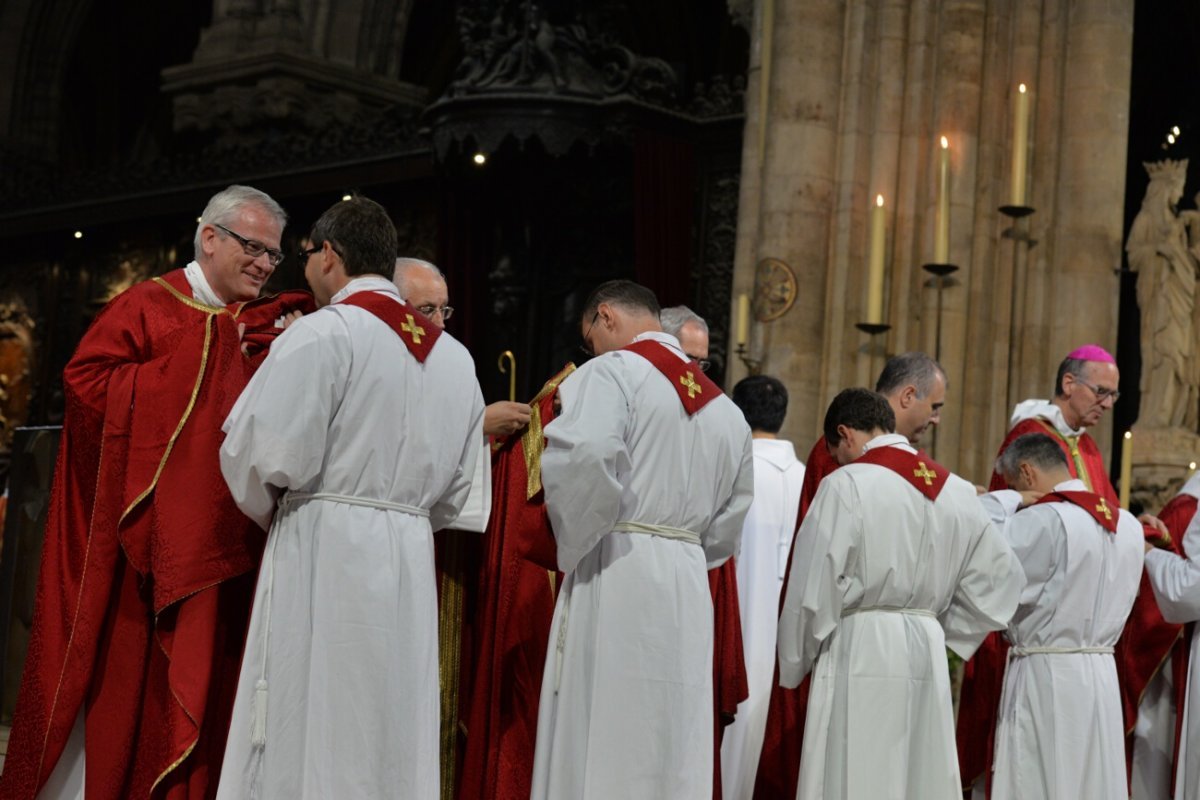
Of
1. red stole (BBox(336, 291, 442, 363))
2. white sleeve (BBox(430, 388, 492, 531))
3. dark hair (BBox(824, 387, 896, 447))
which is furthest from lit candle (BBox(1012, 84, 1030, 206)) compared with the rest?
red stole (BBox(336, 291, 442, 363))

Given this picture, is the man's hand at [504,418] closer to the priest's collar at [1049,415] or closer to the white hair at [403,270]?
the white hair at [403,270]

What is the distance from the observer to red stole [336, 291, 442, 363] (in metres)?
4.55

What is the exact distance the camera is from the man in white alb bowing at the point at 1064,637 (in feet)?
20.7

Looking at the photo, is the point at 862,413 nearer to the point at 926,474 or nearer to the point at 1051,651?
the point at 926,474

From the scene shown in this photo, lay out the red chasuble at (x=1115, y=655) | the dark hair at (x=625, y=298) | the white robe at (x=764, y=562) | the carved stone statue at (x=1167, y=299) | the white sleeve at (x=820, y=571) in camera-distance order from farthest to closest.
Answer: the carved stone statue at (x=1167, y=299), the red chasuble at (x=1115, y=655), the white robe at (x=764, y=562), the white sleeve at (x=820, y=571), the dark hair at (x=625, y=298)

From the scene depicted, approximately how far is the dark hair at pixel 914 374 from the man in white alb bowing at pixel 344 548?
2152 mm

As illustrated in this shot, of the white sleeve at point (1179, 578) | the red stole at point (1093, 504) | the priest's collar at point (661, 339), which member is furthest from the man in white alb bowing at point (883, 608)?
the white sleeve at point (1179, 578)

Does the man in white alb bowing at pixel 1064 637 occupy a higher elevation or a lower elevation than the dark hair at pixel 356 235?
lower

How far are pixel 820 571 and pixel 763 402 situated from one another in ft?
4.31

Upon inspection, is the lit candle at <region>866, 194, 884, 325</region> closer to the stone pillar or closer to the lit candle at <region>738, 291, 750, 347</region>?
the stone pillar

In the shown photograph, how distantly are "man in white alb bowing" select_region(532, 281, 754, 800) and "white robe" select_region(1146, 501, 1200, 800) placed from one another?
2.21m

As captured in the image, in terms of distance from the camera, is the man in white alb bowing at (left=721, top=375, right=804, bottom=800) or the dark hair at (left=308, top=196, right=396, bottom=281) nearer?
the dark hair at (left=308, top=196, right=396, bottom=281)

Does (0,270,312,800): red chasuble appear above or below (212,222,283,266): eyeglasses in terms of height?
below

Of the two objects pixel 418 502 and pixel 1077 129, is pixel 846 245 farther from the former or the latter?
pixel 418 502
